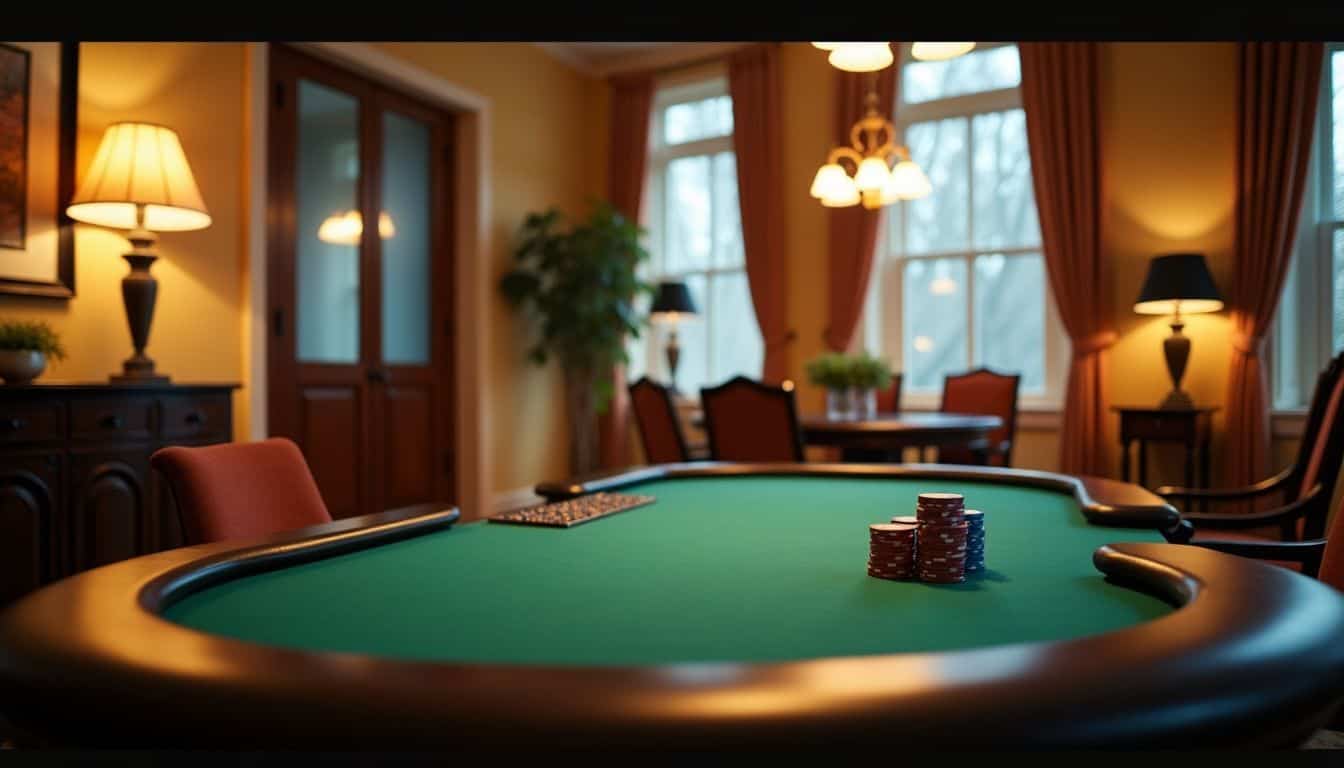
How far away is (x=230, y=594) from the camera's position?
111 cm

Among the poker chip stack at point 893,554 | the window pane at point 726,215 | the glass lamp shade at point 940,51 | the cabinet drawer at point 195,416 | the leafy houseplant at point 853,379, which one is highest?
the window pane at point 726,215

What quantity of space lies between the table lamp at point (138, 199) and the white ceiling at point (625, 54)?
11.8 feet

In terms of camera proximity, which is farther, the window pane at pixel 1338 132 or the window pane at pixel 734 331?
A: the window pane at pixel 734 331

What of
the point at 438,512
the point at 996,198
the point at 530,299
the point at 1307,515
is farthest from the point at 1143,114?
the point at 438,512

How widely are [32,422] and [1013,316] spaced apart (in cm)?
499

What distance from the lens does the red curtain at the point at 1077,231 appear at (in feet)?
16.1

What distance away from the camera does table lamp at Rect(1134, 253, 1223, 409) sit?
14.3 ft

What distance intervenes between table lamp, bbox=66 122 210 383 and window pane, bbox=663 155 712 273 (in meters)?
3.87

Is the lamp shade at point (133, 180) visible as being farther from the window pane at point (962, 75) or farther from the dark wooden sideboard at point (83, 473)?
the window pane at point (962, 75)

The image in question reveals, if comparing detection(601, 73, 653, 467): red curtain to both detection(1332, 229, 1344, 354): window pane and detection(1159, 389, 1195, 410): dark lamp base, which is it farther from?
detection(1332, 229, 1344, 354): window pane

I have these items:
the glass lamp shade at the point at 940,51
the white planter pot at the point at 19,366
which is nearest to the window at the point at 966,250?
the glass lamp shade at the point at 940,51

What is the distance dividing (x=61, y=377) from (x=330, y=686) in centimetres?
346

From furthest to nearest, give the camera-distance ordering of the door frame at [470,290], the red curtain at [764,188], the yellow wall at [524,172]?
the red curtain at [764,188], the yellow wall at [524,172], the door frame at [470,290]

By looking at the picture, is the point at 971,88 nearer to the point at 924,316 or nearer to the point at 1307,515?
the point at 924,316
